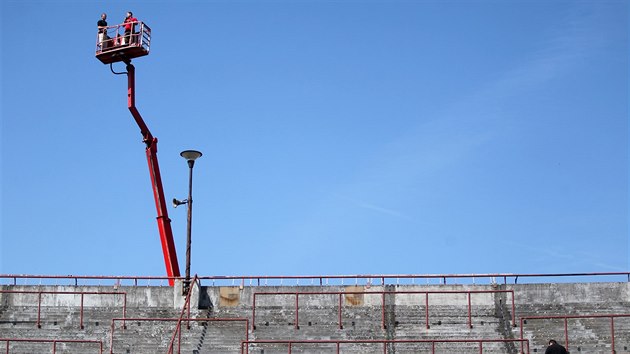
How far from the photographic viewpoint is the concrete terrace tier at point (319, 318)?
24094 mm

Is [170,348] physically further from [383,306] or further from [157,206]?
[157,206]

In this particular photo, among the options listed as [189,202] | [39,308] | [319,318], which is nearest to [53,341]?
[39,308]

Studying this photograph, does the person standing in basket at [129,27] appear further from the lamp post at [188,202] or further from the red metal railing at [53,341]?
the red metal railing at [53,341]

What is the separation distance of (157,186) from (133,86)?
3.51m

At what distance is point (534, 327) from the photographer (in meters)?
24.8

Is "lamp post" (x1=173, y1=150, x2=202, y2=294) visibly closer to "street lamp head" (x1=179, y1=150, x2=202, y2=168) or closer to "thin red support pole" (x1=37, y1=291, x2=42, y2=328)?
"street lamp head" (x1=179, y1=150, x2=202, y2=168)

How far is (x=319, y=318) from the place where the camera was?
2583 centimetres

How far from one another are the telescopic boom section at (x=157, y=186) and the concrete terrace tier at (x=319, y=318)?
314cm

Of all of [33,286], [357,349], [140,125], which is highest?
[140,125]

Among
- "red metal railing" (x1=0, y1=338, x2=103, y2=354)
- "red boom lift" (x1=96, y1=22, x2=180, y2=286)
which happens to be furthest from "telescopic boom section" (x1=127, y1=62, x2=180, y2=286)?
"red metal railing" (x1=0, y1=338, x2=103, y2=354)

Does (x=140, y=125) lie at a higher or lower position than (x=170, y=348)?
higher

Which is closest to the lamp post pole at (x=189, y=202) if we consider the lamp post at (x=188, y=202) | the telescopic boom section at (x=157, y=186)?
the lamp post at (x=188, y=202)

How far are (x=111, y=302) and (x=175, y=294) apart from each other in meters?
1.97

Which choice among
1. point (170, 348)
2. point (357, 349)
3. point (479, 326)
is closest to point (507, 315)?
point (479, 326)
